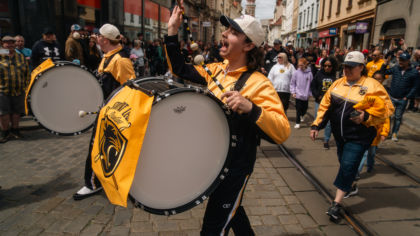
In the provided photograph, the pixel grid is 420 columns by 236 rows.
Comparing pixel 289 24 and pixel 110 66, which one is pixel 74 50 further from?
pixel 289 24

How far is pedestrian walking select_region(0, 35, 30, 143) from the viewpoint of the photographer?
5.77 m

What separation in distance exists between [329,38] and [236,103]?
31022mm

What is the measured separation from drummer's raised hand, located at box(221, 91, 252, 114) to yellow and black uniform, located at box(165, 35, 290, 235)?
0.04m

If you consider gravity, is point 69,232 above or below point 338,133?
below

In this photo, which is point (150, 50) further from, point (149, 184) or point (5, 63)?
point (149, 184)

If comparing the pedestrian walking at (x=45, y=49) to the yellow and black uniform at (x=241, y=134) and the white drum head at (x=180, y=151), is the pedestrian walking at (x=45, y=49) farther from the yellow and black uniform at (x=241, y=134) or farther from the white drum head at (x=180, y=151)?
the white drum head at (x=180, y=151)

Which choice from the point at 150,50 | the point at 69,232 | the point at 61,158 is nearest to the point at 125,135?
the point at 69,232

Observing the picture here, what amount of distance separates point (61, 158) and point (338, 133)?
4433 millimetres

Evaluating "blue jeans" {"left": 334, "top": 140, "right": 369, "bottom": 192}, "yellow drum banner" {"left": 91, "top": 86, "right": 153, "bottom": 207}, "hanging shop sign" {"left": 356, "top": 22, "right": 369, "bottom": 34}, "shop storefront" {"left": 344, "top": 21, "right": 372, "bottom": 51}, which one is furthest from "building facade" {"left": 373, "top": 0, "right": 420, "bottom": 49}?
"yellow drum banner" {"left": 91, "top": 86, "right": 153, "bottom": 207}

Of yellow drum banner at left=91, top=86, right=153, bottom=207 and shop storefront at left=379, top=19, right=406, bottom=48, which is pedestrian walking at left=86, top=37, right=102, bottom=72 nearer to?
yellow drum banner at left=91, top=86, right=153, bottom=207

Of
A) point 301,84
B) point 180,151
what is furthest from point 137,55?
point 180,151

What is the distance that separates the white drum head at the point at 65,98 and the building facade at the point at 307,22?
30.7m

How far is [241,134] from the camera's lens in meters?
2.08

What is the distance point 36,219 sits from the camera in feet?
10.6
